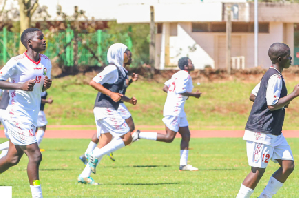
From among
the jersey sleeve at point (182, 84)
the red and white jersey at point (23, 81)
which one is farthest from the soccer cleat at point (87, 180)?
the jersey sleeve at point (182, 84)

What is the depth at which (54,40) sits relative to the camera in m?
36.9

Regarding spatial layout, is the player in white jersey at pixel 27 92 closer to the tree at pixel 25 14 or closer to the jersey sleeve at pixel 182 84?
the jersey sleeve at pixel 182 84

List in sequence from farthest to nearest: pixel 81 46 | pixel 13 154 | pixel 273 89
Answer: pixel 81 46
pixel 13 154
pixel 273 89

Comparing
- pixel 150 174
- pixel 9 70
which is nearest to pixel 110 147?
pixel 150 174

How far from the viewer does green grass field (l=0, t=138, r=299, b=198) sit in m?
9.45

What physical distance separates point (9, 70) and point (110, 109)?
2668 mm

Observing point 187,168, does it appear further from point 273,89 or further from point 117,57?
point 273,89

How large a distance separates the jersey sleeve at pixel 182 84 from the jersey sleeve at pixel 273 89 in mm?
5340

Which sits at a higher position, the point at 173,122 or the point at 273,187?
the point at 173,122

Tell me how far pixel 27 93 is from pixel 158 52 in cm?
3247

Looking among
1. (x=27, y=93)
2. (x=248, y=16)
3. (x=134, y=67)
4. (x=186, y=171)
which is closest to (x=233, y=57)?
(x=248, y=16)

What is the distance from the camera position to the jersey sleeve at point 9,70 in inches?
314

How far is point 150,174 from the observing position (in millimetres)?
11836

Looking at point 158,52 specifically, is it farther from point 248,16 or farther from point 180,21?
point 248,16
